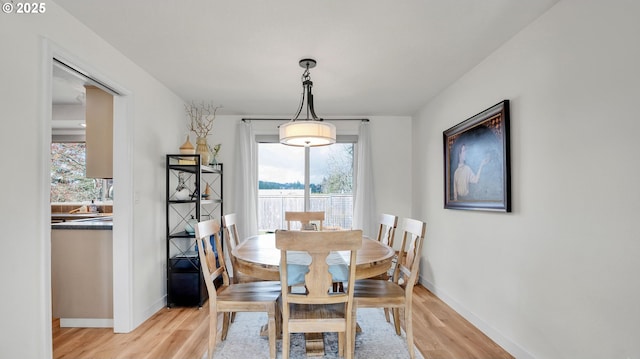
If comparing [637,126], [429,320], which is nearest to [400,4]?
[637,126]

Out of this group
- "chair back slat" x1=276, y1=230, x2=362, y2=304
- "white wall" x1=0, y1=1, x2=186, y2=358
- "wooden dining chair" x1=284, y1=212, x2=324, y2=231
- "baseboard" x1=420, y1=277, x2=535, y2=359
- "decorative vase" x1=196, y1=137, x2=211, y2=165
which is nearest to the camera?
"white wall" x1=0, y1=1, x2=186, y2=358

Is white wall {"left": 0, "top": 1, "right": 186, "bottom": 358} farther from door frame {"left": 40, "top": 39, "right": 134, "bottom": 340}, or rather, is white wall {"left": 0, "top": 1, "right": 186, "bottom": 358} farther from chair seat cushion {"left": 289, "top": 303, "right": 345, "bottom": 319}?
chair seat cushion {"left": 289, "top": 303, "right": 345, "bottom": 319}

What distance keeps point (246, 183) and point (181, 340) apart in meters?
2.37

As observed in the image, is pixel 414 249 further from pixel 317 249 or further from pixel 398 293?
pixel 317 249

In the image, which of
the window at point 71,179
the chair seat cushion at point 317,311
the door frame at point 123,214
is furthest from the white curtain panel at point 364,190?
the window at point 71,179

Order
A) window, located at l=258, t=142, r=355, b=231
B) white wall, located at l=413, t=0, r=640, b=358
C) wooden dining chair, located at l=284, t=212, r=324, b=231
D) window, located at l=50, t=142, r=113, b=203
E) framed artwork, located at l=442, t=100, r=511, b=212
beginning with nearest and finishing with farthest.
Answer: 1. white wall, located at l=413, t=0, r=640, b=358
2. framed artwork, located at l=442, t=100, r=511, b=212
3. wooden dining chair, located at l=284, t=212, r=324, b=231
4. window, located at l=258, t=142, r=355, b=231
5. window, located at l=50, t=142, r=113, b=203

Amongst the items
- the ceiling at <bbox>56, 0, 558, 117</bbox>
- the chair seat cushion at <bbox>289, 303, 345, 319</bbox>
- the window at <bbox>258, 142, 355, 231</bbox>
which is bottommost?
the chair seat cushion at <bbox>289, 303, 345, 319</bbox>

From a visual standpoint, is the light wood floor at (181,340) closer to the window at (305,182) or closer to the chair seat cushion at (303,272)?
the chair seat cushion at (303,272)

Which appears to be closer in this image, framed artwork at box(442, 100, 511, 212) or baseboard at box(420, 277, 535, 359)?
baseboard at box(420, 277, 535, 359)

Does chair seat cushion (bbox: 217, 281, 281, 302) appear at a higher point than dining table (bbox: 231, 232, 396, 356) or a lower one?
lower

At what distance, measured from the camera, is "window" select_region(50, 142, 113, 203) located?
5559 mm

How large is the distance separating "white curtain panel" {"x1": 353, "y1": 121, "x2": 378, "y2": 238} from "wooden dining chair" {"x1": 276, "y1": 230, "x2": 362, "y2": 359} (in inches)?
101

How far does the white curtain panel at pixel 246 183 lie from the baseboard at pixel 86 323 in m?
1.94

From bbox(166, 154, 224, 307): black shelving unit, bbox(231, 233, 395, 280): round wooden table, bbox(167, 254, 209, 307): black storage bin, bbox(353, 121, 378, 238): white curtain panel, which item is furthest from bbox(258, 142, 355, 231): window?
bbox(231, 233, 395, 280): round wooden table
